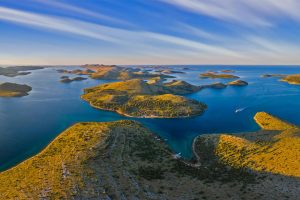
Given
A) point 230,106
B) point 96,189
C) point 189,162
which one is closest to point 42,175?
point 96,189

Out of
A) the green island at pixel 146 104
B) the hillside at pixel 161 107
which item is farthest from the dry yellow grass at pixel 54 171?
the green island at pixel 146 104

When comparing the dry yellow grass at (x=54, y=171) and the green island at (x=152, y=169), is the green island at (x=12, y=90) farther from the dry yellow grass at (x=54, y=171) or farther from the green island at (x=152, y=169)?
the dry yellow grass at (x=54, y=171)

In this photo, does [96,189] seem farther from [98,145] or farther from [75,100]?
[75,100]

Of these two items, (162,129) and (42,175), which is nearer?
(42,175)

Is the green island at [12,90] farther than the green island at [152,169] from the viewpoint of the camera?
Yes

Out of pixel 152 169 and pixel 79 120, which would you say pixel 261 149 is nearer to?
pixel 152 169

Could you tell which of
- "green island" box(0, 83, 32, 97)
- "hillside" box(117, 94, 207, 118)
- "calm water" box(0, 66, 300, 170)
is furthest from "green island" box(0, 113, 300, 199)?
"green island" box(0, 83, 32, 97)

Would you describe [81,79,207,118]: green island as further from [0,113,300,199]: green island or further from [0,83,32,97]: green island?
[0,83,32,97]: green island

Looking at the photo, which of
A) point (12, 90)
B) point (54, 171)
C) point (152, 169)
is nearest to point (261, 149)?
point (152, 169)
